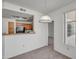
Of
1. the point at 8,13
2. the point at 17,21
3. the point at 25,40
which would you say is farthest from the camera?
the point at 25,40

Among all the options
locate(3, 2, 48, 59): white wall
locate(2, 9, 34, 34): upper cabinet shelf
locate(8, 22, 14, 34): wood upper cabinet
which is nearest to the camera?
locate(3, 2, 48, 59): white wall

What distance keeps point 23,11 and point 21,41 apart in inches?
65.6

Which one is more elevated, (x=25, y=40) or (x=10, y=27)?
(x=10, y=27)

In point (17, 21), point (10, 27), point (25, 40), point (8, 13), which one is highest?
point (8, 13)

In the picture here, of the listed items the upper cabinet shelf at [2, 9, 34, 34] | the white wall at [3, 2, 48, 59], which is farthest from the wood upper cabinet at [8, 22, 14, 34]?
the white wall at [3, 2, 48, 59]

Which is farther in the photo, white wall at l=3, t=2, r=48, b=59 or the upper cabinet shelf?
the upper cabinet shelf

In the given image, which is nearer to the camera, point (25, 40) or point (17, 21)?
point (17, 21)

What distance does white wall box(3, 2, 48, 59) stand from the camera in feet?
13.4

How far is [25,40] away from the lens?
5113 millimetres

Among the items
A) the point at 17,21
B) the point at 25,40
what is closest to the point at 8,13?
the point at 17,21

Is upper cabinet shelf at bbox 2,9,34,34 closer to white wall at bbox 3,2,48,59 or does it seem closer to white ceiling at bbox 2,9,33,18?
white ceiling at bbox 2,9,33,18

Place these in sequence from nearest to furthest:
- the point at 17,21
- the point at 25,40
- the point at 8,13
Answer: the point at 8,13 < the point at 17,21 < the point at 25,40

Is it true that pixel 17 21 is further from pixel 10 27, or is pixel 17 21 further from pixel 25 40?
pixel 25 40

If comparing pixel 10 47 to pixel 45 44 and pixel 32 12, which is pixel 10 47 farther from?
pixel 45 44
